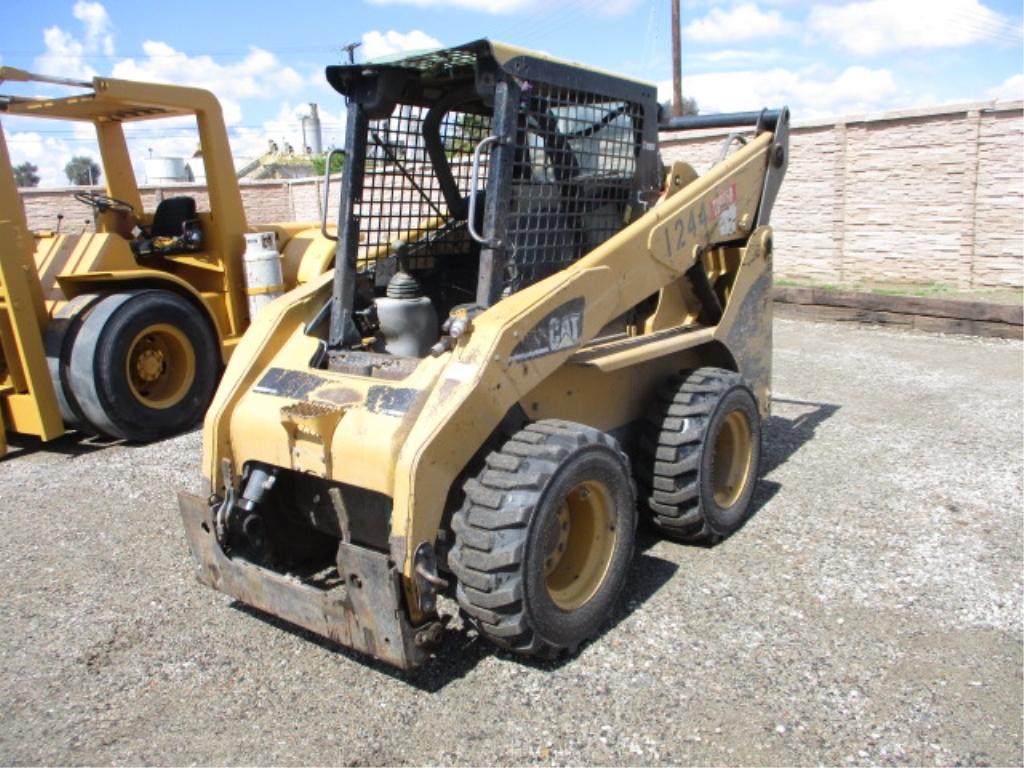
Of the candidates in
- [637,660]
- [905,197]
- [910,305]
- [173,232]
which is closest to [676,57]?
[905,197]

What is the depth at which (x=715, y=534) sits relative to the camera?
4273mm

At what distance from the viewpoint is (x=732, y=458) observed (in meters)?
4.63

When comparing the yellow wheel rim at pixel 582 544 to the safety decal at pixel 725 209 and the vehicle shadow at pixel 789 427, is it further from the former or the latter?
the vehicle shadow at pixel 789 427

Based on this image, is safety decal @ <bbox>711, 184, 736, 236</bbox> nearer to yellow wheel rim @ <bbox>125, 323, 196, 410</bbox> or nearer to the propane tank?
the propane tank

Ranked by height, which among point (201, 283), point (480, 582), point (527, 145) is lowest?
A: point (480, 582)

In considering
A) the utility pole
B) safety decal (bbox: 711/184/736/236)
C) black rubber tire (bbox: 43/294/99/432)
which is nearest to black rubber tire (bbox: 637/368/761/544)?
safety decal (bbox: 711/184/736/236)

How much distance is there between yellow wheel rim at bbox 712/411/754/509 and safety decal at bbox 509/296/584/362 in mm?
1364

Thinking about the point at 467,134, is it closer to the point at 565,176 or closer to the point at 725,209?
the point at 565,176

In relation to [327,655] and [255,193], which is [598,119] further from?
[255,193]

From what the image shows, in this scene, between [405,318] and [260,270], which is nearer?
[405,318]

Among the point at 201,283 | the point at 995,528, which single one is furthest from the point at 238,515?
the point at 201,283

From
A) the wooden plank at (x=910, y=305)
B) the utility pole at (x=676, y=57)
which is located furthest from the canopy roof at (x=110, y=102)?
the utility pole at (x=676, y=57)

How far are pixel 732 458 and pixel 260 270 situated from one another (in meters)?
4.35

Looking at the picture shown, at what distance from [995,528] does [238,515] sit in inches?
145
